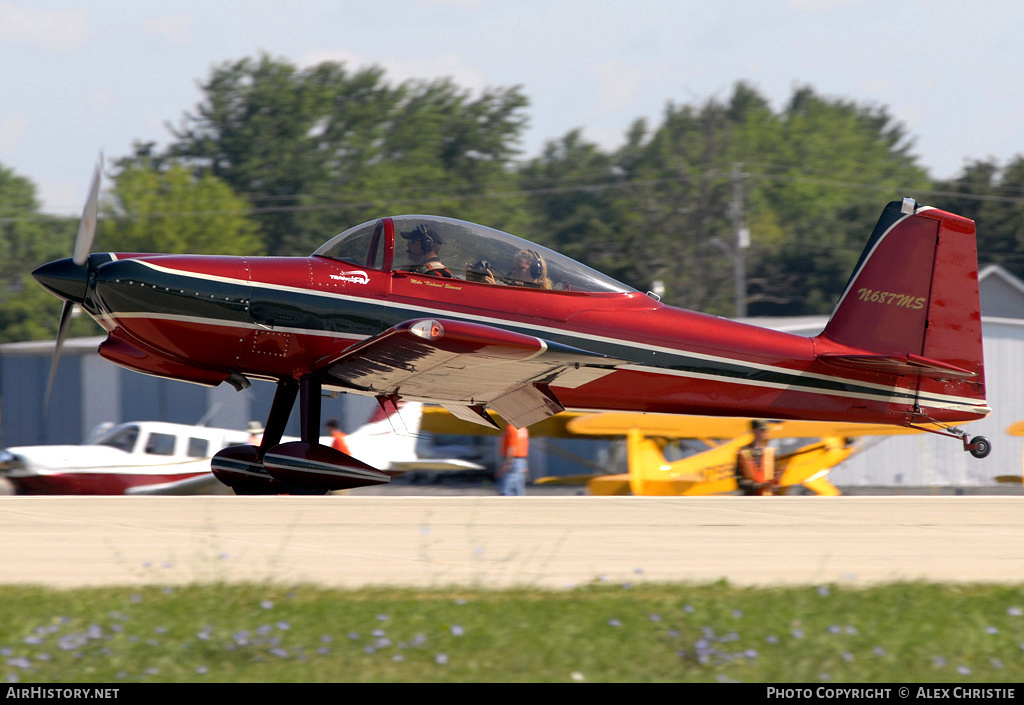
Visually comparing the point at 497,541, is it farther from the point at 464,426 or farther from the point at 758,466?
the point at 758,466

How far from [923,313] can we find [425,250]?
15.0ft

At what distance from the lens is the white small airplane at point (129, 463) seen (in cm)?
1513

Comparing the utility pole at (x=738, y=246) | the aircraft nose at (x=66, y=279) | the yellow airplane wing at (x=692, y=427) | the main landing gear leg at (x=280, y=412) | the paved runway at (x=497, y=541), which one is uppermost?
the utility pole at (x=738, y=246)

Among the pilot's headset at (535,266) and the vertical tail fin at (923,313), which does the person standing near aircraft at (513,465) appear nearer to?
the vertical tail fin at (923,313)

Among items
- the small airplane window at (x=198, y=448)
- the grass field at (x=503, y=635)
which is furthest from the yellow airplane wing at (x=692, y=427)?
the grass field at (x=503, y=635)

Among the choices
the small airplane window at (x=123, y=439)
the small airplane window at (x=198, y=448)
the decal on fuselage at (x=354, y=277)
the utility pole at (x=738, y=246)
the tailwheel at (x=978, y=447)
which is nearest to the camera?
the decal on fuselage at (x=354, y=277)

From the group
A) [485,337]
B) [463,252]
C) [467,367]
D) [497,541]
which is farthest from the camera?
[463,252]

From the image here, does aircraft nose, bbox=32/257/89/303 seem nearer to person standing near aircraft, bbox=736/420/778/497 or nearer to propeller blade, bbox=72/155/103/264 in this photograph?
propeller blade, bbox=72/155/103/264

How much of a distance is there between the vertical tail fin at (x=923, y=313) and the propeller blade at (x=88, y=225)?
245 inches

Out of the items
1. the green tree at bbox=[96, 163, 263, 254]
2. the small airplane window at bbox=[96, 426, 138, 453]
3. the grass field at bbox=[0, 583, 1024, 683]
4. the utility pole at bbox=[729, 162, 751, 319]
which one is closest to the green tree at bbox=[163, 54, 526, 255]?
the green tree at bbox=[96, 163, 263, 254]

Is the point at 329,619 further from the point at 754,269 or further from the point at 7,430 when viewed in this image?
the point at 754,269

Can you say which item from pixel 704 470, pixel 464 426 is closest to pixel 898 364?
pixel 704 470

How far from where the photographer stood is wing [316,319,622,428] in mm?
7223

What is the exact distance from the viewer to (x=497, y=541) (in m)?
6.48
